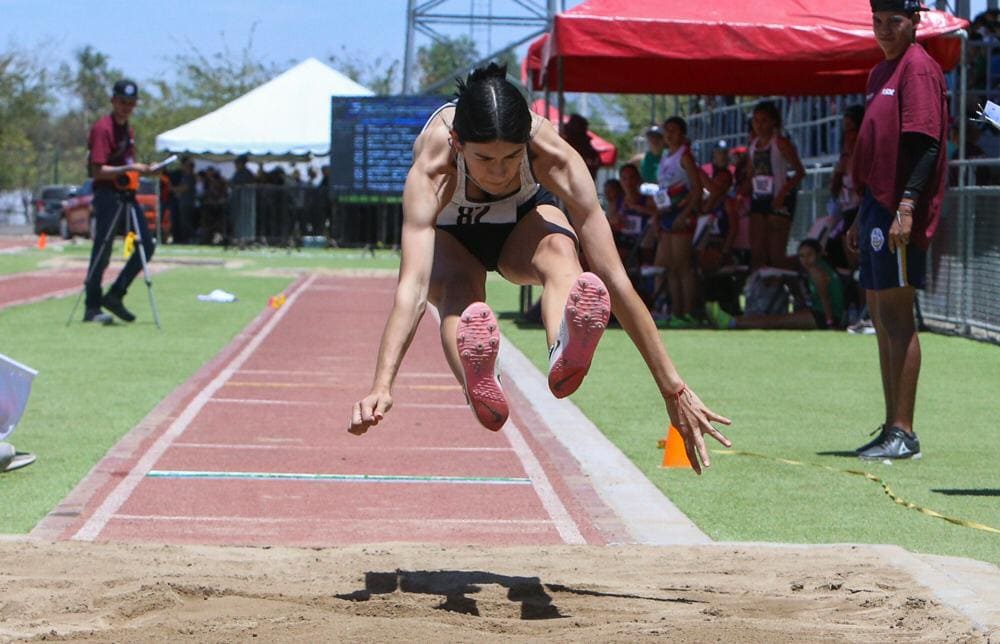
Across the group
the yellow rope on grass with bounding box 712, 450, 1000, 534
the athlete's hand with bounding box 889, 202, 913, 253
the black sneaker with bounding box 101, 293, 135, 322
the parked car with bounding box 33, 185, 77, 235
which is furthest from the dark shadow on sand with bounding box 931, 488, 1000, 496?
the parked car with bounding box 33, 185, 77, 235

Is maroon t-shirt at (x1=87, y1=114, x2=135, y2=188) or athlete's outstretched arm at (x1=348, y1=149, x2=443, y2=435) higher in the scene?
maroon t-shirt at (x1=87, y1=114, x2=135, y2=188)

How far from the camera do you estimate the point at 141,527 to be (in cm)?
695

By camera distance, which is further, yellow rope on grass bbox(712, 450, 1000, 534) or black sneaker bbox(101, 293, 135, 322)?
black sneaker bbox(101, 293, 135, 322)

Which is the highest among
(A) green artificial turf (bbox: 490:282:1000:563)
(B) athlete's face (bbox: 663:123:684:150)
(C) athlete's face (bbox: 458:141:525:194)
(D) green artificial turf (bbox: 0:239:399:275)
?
(B) athlete's face (bbox: 663:123:684:150)

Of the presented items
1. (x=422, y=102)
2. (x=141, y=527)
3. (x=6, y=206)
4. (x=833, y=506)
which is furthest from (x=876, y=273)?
(x=6, y=206)

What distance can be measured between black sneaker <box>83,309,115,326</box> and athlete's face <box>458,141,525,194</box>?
11.7m

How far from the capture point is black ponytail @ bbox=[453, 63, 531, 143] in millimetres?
5496

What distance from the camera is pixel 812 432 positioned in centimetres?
995

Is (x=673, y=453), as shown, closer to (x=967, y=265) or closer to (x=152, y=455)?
(x=152, y=455)

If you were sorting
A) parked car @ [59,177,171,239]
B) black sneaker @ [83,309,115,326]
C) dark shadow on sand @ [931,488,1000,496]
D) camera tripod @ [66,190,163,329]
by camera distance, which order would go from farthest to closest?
parked car @ [59,177,171,239], black sneaker @ [83,309,115,326], camera tripod @ [66,190,163,329], dark shadow on sand @ [931,488,1000,496]

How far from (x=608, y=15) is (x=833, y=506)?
30.3 feet

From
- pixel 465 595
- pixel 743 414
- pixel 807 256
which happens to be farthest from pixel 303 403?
pixel 807 256

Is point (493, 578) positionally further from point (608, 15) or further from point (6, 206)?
point (6, 206)

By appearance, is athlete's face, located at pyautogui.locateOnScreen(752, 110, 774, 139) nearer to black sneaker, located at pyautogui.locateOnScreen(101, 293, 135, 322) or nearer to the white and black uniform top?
black sneaker, located at pyautogui.locateOnScreen(101, 293, 135, 322)
